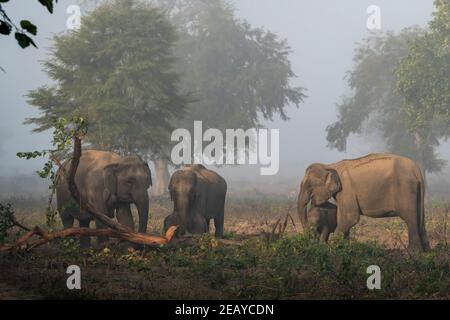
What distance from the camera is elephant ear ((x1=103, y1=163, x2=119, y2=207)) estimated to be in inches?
604

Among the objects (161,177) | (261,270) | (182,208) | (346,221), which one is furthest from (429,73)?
(261,270)

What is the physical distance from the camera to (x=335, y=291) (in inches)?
409

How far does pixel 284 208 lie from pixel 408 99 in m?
9.19

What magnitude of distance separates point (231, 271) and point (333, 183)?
4.95 meters

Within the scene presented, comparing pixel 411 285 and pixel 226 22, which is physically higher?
pixel 226 22

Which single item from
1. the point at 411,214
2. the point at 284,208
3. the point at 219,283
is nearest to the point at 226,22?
the point at 284,208

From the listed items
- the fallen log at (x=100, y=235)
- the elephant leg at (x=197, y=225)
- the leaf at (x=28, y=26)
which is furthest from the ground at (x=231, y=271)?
the leaf at (x=28, y=26)

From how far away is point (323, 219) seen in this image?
16.6 metres

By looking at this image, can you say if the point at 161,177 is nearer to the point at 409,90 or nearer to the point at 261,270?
the point at 409,90

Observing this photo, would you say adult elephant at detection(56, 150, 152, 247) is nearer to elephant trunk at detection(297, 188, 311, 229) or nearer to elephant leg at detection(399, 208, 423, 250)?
elephant trunk at detection(297, 188, 311, 229)

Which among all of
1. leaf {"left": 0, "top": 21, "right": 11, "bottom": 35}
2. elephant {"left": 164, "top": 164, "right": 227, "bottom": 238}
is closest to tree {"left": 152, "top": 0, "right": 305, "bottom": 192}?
elephant {"left": 164, "top": 164, "right": 227, "bottom": 238}

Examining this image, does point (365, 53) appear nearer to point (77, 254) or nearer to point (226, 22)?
point (226, 22)
